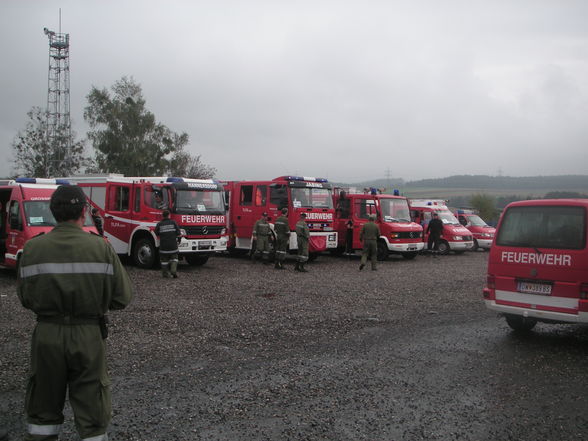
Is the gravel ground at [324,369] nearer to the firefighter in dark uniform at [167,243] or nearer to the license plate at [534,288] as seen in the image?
the license plate at [534,288]

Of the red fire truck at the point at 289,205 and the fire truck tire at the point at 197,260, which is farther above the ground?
the red fire truck at the point at 289,205

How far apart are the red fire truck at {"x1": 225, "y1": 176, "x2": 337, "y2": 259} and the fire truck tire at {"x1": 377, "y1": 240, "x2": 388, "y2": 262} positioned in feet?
6.50

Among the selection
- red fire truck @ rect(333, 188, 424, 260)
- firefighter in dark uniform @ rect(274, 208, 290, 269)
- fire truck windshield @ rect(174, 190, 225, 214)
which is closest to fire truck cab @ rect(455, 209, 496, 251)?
red fire truck @ rect(333, 188, 424, 260)

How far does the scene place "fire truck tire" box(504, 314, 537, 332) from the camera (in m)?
8.19

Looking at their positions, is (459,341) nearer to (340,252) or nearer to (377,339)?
(377,339)

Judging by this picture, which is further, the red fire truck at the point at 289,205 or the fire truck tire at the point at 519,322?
the red fire truck at the point at 289,205

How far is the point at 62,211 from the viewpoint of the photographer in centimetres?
345

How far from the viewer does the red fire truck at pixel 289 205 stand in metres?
17.1

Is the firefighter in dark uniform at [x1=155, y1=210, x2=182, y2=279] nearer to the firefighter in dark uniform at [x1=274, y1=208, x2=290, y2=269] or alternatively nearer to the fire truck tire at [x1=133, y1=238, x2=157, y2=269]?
the fire truck tire at [x1=133, y1=238, x2=157, y2=269]

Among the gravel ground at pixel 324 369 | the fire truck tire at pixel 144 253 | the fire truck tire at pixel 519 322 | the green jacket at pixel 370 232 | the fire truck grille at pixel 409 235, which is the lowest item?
the gravel ground at pixel 324 369

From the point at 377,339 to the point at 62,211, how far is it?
17.5 ft

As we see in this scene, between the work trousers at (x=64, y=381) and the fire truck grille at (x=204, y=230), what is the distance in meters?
11.4

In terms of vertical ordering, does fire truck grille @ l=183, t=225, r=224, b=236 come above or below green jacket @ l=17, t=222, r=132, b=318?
below

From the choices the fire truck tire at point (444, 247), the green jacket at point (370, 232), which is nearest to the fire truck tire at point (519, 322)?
the green jacket at point (370, 232)
